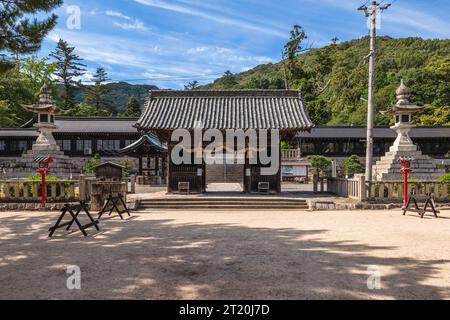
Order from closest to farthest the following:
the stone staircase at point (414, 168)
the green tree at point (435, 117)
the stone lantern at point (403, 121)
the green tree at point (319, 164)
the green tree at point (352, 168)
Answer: the stone staircase at point (414, 168)
the stone lantern at point (403, 121)
the green tree at point (352, 168)
the green tree at point (319, 164)
the green tree at point (435, 117)

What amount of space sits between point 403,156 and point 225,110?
538 inches

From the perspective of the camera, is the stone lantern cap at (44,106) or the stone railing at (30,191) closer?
the stone railing at (30,191)

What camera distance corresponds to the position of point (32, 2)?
9.82 m

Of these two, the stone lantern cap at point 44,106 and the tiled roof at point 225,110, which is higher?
the stone lantern cap at point 44,106

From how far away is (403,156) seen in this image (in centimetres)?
2303

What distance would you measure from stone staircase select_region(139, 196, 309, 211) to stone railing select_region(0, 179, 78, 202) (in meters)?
3.47

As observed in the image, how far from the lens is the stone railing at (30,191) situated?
1433 cm

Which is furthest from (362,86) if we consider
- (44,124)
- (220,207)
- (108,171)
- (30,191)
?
(30,191)

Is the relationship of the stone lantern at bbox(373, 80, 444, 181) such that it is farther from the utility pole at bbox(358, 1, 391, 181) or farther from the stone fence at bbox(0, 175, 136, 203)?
the stone fence at bbox(0, 175, 136, 203)

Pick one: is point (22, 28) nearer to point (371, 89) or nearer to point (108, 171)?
point (108, 171)

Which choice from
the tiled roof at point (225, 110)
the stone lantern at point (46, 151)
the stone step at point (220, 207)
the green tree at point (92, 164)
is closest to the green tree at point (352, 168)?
the tiled roof at point (225, 110)

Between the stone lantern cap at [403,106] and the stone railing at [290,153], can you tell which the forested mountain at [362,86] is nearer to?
the stone railing at [290,153]

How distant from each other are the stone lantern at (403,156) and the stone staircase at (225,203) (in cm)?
1091
